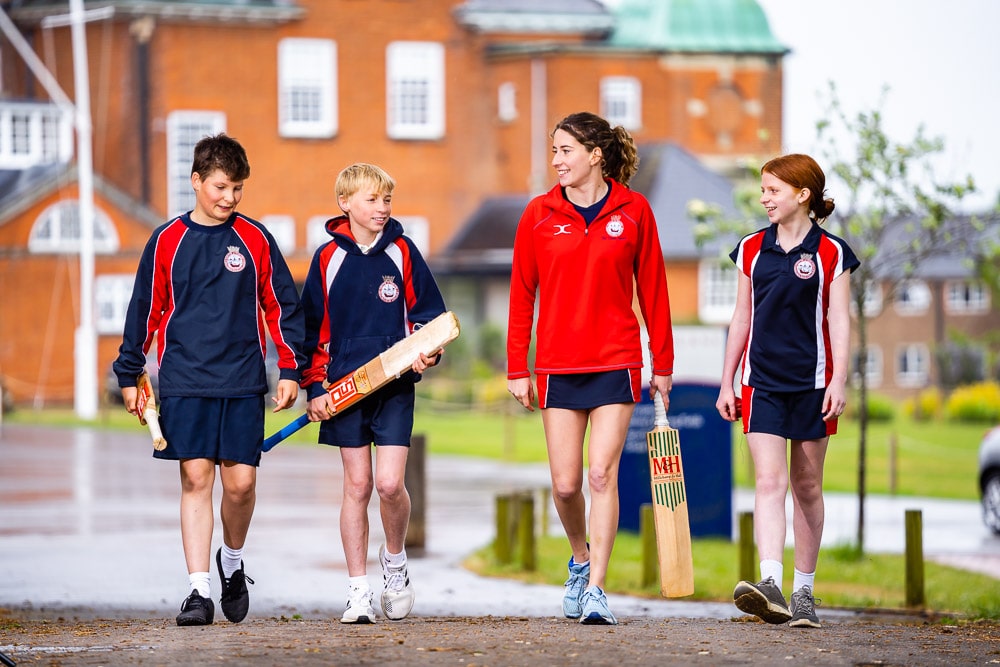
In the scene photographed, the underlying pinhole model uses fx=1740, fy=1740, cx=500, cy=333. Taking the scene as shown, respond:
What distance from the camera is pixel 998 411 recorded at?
1615 inches

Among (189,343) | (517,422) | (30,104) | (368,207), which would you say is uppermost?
(30,104)

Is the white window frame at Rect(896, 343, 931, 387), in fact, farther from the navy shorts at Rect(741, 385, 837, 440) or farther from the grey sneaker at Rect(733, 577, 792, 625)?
the grey sneaker at Rect(733, 577, 792, 625)

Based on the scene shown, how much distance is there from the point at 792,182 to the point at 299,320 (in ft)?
7.50

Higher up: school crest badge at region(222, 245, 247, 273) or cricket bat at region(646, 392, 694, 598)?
school crest badge at region(222, 245, 247, 273)

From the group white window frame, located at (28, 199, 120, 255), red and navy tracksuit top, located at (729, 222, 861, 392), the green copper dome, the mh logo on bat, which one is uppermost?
A: the green copper dome

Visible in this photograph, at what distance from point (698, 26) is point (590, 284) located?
2160 inches

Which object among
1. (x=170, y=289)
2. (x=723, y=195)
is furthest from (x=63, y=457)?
(x=723, y=195)

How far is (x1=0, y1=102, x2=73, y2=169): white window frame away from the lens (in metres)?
51.6

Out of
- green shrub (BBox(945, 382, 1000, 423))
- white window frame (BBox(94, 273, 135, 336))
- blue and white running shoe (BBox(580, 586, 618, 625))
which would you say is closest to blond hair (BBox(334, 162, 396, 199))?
blue and white running shoe (BBox(580, 586, 618, 625))

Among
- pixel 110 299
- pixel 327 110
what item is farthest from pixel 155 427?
pixel 327 110

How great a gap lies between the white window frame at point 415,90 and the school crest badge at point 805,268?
48247mm

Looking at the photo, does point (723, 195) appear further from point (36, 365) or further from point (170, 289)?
point (170, 289)

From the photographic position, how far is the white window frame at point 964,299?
2635 inches

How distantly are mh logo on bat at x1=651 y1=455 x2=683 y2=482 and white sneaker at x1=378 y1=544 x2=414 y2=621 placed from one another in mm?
1269
